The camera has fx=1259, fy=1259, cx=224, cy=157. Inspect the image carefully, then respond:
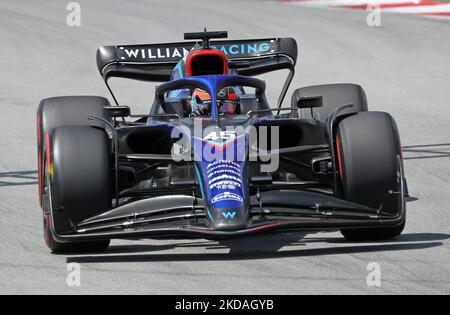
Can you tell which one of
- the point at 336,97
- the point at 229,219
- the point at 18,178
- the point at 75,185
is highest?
the point at 336,97

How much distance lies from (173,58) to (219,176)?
11.5 ft

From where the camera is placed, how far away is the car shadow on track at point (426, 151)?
1314cm

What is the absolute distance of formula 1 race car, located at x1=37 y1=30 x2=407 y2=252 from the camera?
8.45 m

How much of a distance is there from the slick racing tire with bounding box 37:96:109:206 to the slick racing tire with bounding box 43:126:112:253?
73.4 inches

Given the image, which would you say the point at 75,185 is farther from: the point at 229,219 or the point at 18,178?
the point at 18,178

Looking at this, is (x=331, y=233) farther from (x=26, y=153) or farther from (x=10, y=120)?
(x=10, y=120)

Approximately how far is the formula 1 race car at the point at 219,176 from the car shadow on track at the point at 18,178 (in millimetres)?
1677

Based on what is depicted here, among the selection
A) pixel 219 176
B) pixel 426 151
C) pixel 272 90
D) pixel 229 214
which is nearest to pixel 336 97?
pixel 426 151

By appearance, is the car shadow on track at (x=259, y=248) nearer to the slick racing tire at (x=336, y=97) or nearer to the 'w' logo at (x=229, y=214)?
the 'w' logo at (x=229, y=214)

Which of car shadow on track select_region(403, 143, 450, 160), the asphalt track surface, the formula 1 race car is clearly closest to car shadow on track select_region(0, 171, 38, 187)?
the asphalt track surface

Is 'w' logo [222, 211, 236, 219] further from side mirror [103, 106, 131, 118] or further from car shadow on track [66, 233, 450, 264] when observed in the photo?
side mirror [103, 106, 131, 118]

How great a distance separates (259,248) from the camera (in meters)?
8.95

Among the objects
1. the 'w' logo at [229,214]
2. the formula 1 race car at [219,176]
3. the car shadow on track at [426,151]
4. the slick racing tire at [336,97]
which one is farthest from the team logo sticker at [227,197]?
the car shadow on track at [426,151]
